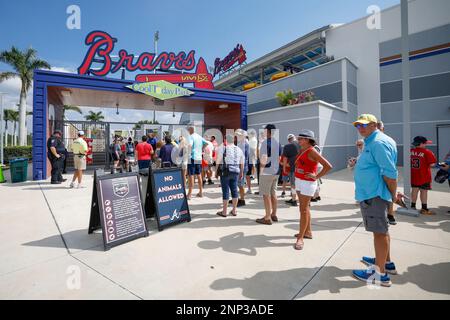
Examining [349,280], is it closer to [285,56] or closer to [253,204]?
[253,204]

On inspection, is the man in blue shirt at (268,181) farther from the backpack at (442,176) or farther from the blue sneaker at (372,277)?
the backpack at (442,176)

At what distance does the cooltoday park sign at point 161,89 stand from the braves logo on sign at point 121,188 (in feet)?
28.1

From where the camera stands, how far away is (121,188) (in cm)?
345

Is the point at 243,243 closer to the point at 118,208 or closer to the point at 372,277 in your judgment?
the point at 372,277

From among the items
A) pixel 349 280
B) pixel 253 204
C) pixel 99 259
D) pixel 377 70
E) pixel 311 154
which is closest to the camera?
pixel 349 280

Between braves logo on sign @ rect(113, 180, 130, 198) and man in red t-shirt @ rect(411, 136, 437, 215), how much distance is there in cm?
586

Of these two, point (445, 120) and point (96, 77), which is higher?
point (96, 77)

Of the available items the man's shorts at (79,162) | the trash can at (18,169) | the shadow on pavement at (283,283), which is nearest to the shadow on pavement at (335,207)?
the shadow on pavement at (283,283)

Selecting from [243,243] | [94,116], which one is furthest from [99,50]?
[94,116]
